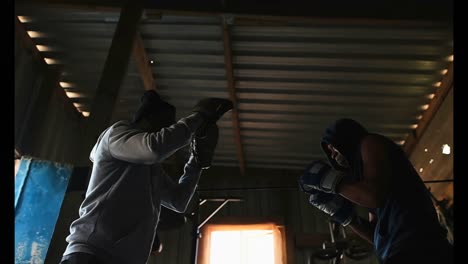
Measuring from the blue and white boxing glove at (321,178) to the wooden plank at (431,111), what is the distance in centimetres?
458

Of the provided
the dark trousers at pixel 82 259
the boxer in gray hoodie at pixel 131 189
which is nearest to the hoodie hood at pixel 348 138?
the boxer in gray hoodie at pixel 131 189

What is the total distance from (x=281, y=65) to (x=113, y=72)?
278cm

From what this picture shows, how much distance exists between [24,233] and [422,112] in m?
5.75

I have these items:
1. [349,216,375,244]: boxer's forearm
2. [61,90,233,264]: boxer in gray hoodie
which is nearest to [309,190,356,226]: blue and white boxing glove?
[349,216,375,244]: boxer's forearm

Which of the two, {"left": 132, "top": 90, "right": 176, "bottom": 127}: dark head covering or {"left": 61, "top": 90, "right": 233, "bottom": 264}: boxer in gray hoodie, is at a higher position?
{"left": 132, "top": 90, "right": 176, "bottom": 127}: dark head covering

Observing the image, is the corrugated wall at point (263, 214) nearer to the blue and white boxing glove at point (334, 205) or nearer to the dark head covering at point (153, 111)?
the blue and white boxing glove at point (334, 205)

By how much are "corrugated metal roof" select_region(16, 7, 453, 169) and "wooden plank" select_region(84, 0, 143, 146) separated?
2.44ft

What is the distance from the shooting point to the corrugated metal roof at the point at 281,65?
612cm

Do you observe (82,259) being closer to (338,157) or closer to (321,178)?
(321,178)

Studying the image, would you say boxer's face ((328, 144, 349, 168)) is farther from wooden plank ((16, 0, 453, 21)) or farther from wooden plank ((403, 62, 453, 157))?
wooden plank ((403, 62, 453, 157))

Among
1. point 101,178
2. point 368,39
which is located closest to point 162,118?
point 101,178

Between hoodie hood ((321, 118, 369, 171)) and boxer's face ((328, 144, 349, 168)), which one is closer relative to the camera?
hoodie hood ((321, 118, 369, 171))

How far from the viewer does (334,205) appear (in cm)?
270

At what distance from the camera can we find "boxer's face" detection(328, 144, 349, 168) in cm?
254
